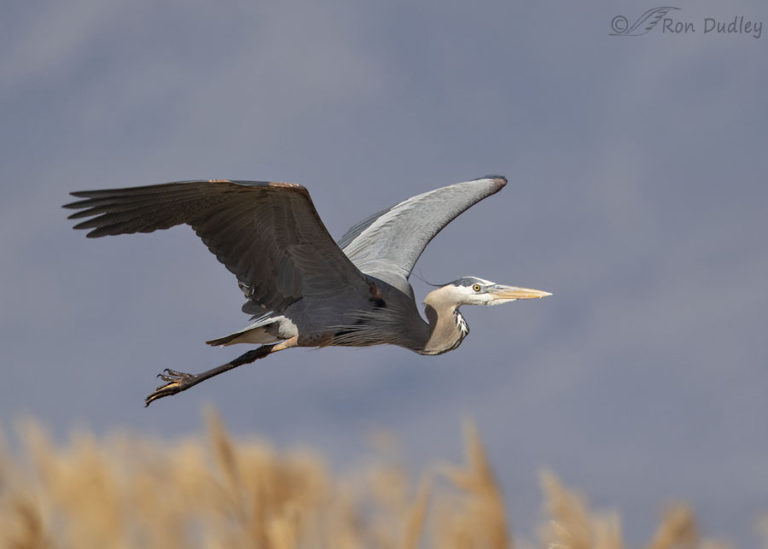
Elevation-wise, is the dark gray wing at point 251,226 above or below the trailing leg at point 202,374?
above

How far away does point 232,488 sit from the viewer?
4.33 metres

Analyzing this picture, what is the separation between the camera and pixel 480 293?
6.62m

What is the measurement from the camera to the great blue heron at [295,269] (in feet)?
17.6

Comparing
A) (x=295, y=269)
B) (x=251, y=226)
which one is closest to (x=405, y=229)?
(x=295, y=269)

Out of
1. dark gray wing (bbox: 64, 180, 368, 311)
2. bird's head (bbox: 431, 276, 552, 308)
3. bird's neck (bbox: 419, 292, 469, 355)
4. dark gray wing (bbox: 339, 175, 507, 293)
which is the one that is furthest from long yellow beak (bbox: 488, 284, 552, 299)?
dark gray wing (bbox: 64, 180, 368, 311)

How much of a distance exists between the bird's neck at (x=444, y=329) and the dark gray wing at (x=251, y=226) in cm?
69

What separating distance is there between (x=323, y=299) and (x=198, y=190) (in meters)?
1.20

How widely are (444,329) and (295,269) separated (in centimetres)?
116

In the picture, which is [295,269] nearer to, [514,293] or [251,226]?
[251,226]

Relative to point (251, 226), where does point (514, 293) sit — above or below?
below

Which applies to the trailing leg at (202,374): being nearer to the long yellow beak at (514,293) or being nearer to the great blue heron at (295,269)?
the great blue heron at (295,269)

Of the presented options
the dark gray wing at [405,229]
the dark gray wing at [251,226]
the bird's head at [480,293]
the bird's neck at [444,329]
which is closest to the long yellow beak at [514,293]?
the bird's head at [480,293]

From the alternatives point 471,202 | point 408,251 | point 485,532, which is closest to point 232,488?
point 485,532

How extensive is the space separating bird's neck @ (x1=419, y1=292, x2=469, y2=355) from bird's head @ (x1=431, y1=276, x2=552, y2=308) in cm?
6
